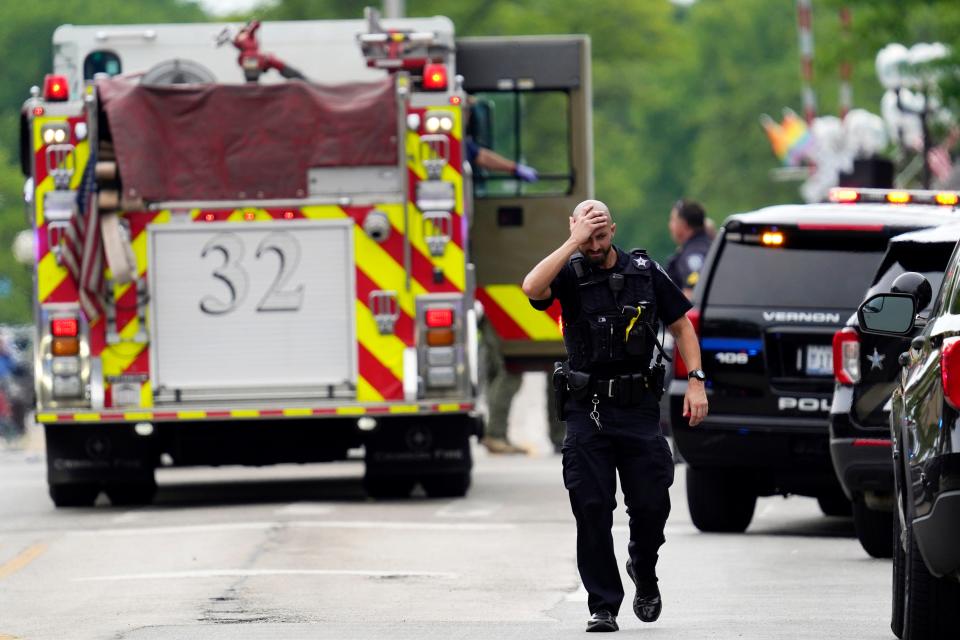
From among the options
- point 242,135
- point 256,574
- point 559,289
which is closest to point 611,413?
point 559,289

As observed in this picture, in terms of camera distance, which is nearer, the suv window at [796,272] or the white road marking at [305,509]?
the suv window at [796,272]

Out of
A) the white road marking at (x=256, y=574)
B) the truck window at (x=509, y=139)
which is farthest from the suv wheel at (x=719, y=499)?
the truck window at (x=509, y=139)

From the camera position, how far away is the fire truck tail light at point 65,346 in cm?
1625

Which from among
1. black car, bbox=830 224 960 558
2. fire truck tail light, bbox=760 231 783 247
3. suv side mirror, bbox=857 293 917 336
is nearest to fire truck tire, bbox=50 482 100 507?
fire truck tail light, bbox=760 231 783 247

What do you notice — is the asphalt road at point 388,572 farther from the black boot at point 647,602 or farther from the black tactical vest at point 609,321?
the black tactical vest at point 609,321

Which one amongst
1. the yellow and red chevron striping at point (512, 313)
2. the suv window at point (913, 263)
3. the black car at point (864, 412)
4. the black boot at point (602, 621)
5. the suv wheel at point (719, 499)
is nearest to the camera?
the black boot at point (602, 621)

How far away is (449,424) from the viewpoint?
1669 cm

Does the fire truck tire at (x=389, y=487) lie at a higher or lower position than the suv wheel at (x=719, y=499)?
lower

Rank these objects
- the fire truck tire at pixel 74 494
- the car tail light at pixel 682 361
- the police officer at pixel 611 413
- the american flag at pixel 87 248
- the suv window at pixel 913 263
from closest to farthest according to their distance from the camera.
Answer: the police officer at pixel 611 413
the suv window at pixel 913 263
the car tail light at pixel 682 361
the american flag at pixel 87 248
the fire truck tire at pixel 74 494

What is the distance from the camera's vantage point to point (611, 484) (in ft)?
32.5

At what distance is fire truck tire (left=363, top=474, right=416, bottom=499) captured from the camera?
1736 centimetres

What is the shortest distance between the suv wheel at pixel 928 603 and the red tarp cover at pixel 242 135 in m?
8.13

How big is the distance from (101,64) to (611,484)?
8637 mm

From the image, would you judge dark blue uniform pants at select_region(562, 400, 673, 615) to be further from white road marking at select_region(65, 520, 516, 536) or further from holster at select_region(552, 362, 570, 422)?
white road marking at select_region(65, 520, 516, 536)
